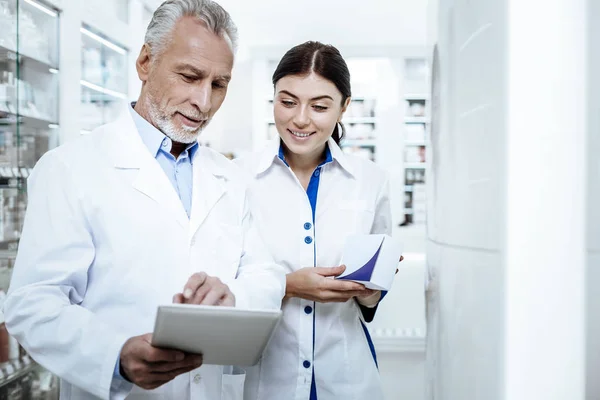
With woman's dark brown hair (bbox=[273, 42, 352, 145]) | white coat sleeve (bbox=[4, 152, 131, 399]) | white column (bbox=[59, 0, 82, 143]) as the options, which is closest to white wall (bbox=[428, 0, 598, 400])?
white coat sleeve (bbox=[4, 152, 131, 399])

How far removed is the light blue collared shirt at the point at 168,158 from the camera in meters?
1.37

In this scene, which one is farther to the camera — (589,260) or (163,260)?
(163,260)

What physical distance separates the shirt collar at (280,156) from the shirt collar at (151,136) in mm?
382

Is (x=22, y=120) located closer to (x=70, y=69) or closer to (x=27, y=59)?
(x=27, y=59)

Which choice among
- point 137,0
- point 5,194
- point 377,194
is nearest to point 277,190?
point 377,194

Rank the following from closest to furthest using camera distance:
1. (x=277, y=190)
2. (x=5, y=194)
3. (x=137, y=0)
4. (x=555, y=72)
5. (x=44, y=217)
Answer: (x=555, y=72) < (x=44, y=217) < (x=277, y=190) < (x=5, y=194) < (x=137, y=0)

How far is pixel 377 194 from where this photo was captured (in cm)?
180

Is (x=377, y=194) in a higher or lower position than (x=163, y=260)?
higher

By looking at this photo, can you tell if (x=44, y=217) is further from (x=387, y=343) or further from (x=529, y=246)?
(x=387, y=343)

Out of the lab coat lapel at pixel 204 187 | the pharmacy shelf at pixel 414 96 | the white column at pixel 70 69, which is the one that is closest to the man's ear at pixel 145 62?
the lab coat lapel at pixel 204 187

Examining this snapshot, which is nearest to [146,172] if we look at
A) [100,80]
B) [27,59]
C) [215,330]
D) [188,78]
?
[188,78]

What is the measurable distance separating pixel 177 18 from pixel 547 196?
1045 millimetres

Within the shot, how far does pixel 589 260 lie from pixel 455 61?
352 mm

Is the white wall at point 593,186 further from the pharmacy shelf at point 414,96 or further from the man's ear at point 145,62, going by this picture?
the pharmacy shelf at point 414,96
